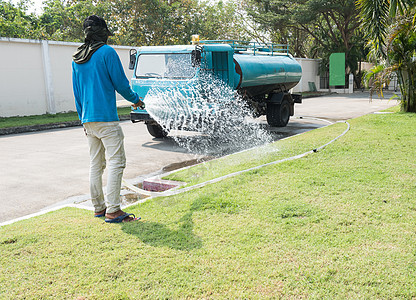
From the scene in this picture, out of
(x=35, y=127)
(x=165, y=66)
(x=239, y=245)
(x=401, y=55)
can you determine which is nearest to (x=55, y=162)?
(x=165, y=66)

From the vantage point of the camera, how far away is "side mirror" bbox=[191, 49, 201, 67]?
9484 millimetres

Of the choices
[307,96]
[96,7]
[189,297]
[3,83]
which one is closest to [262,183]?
[189,297]

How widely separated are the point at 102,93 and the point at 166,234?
160 centimetres

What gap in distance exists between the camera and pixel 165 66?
1014cm

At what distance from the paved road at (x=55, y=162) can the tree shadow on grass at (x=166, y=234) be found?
1.89 m

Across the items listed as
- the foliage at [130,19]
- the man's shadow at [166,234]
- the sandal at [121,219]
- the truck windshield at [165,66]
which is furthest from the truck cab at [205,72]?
the foliage at [130,19]

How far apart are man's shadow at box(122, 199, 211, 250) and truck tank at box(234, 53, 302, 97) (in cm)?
672

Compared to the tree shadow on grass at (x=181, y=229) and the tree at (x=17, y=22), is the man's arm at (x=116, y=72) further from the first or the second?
the tree at (x=17, y=22)

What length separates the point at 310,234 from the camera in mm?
3783

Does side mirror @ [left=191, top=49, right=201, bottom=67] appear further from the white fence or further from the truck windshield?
the white fence

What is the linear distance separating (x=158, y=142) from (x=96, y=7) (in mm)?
21738

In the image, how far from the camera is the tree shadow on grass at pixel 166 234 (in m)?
3.71

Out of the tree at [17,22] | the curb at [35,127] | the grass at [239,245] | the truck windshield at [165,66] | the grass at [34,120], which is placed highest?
the tree at [17,22]

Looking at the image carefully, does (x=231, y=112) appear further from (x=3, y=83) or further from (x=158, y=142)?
(x=3, y=83)
